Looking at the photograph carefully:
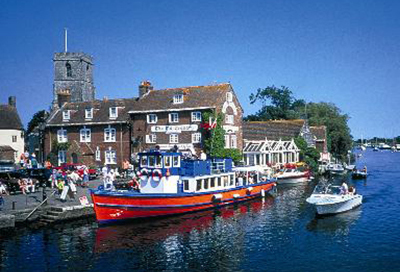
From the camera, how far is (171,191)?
33.1 metres

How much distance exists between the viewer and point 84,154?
5634 centimetres

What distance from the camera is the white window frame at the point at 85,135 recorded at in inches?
2239

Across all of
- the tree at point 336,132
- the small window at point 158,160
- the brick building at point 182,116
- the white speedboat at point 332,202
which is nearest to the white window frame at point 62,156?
the brick building at point 182,116

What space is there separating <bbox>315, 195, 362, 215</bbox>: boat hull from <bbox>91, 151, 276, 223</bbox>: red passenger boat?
970 centimetres

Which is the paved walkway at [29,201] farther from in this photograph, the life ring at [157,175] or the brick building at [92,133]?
the brick building at [92,133]

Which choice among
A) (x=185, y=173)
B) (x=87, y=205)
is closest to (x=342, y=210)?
(x=185, y=173)

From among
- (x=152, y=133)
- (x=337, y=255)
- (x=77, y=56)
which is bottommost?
(x=337, y=255)

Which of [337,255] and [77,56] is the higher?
[77,56]

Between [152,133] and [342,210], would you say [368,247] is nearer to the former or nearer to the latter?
[342,210]

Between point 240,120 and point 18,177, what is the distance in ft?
104

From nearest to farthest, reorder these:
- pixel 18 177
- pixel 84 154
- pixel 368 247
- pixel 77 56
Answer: pixel 368 247, pixel 18 177, pixel 84 154, pixel 77 56

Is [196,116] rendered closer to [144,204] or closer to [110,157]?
[110,157]

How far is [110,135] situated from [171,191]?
25.4 meters

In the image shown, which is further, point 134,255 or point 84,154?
point 84,154
